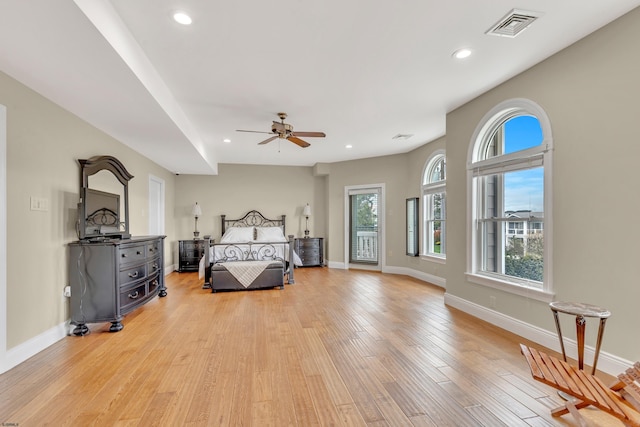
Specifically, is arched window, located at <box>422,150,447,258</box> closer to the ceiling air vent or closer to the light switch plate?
the ceiling air vent

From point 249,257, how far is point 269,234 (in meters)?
1.16

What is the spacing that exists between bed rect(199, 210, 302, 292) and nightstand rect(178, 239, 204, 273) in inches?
30.3

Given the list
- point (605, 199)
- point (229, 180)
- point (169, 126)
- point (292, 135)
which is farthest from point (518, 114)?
point (229, 180)

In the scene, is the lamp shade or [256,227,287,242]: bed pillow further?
the lamp shade

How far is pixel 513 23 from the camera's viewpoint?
2.31m

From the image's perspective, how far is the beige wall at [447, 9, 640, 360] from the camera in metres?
2.26

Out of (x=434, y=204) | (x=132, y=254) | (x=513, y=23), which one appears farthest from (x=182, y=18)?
(x=434, y=204)

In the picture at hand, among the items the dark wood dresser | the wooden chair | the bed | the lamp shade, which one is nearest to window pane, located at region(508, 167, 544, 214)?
the wooden chair

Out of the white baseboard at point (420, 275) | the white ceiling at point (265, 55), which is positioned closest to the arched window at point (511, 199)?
the white ceiling at point (265, 55)

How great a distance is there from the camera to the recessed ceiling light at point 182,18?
2.17 m

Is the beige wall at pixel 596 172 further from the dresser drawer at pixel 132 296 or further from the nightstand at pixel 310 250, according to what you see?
the nightstand at pixel 310 250

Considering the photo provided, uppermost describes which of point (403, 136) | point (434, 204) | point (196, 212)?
point (403, 136)

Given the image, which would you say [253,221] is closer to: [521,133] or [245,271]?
[245,271]

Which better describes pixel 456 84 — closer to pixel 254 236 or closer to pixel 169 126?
pixel 169 126
